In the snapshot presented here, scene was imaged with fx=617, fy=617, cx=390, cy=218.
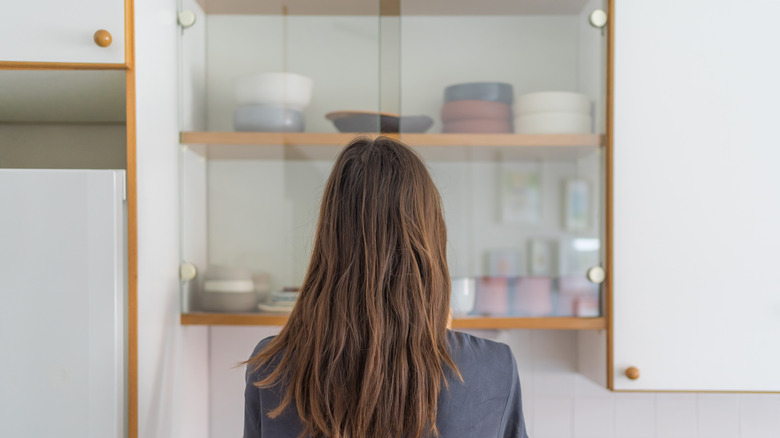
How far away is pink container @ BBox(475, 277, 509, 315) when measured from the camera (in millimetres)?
1263

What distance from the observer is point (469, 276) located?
Answer: 1.27 meters

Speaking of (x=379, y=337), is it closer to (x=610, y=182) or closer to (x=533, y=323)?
(x=533, y=323)

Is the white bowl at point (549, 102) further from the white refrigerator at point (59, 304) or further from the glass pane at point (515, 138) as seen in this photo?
the white refrigerator at point (59, 304)

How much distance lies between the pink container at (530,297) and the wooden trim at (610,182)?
0.38 feet

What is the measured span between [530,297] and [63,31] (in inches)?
38.8

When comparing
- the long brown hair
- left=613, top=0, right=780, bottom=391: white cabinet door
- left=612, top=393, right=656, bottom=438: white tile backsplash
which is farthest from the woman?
left=612, top=393, right=656, bottom=438: white tile backsplash

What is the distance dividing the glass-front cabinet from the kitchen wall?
291mm

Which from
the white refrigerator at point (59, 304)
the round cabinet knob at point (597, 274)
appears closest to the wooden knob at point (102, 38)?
the white refrigerator at point (59, 304)

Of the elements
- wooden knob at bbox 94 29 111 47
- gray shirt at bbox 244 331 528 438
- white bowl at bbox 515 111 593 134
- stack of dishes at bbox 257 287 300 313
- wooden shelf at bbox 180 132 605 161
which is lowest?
gray shirt at bbox 244 331 528 438

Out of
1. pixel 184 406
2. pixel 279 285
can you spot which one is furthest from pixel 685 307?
pixel 184 406

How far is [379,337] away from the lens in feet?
2.81

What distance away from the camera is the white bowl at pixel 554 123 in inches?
49.4

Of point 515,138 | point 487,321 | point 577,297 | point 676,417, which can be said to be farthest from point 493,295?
point 676,417

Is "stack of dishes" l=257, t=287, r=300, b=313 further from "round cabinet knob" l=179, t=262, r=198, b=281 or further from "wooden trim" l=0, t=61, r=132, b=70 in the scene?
"wooden trim" l=0, t=61, r=132, b=70
